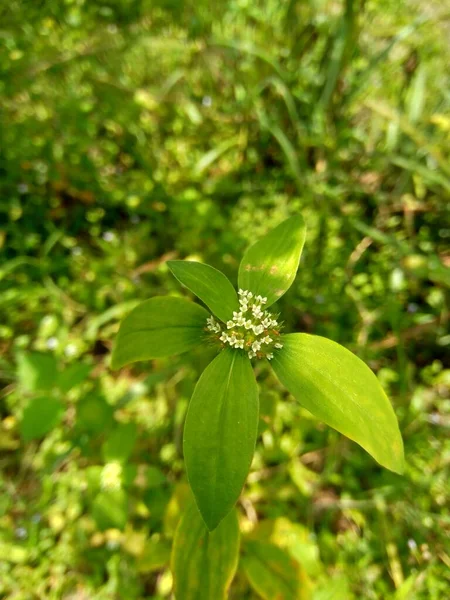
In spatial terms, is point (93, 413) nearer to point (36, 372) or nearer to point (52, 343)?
point (36, 372)

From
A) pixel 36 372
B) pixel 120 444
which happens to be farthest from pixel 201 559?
pixel 36 372

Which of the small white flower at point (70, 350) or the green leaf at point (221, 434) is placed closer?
the green leaf at point (221, 434)

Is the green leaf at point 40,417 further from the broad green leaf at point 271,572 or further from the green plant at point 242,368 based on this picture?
the broad green leaf at point 271,572

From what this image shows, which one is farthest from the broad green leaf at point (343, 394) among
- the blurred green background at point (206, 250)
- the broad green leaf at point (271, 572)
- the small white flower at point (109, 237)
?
the small white flower at point (109, 237)

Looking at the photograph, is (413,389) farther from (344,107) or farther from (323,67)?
(323,67)

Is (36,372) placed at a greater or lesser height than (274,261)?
lesser

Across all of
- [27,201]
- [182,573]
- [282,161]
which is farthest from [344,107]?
[182,573]
